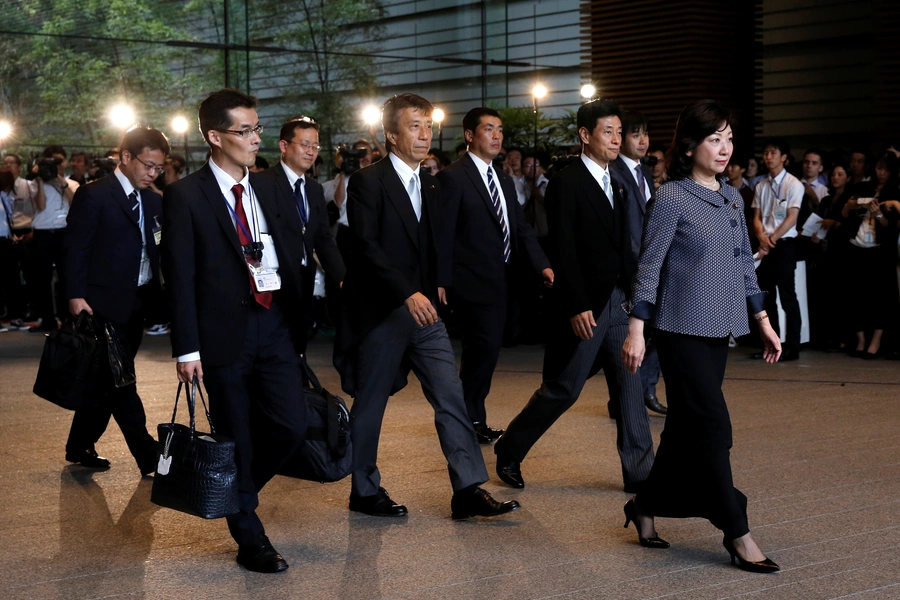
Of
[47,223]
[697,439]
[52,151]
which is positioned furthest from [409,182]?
[52,151]

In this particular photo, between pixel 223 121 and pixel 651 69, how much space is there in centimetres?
1063

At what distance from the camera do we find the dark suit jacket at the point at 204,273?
4195mm

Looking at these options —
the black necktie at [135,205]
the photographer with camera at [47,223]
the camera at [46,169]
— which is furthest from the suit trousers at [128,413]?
the camera at [46,169]

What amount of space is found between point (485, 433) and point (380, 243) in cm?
214

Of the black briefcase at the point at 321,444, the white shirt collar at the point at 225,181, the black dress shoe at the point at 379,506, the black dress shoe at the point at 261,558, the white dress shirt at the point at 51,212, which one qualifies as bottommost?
the black dress shoe at the point at 379,506

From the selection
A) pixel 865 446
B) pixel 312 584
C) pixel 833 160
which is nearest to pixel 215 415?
pixel 312 584

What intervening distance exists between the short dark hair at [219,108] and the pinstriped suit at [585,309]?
1.73m

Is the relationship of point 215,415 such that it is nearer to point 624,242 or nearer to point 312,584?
point 312,584

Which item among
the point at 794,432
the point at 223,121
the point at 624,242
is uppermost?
the point at 223,121

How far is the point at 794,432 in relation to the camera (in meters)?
6.79

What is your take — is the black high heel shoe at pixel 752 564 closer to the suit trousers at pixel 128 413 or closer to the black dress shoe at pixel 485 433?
the black dress shoe at pixel 485 433

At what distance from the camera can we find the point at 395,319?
5066 mm

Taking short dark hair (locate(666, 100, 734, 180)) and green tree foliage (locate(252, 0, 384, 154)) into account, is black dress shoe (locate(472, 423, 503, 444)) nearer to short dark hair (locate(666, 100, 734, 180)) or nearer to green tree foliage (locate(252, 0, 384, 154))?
short dark hair (locate(666, 100, 734, 180))

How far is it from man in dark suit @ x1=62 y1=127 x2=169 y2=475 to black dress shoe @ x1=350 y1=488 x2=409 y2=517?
135cm
